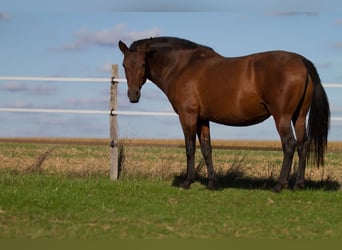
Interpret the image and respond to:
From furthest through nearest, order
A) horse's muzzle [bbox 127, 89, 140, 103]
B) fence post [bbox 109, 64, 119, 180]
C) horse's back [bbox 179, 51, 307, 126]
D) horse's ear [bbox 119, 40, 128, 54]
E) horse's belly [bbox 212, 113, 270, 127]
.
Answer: fence post [bbox 109, 64, 119, 180], horse's ear [bbox 119, 40, 128, 54], horse's muzzle [bbox 127, 89, 140, 103], horse's belly [bbox 212, 113, 270, 127], horse's back [bbox 179, 51, 307, 126]

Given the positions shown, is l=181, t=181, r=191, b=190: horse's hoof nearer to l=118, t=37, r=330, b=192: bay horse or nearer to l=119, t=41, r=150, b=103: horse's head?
l=118, t=37, r=330, b=192: bay horse

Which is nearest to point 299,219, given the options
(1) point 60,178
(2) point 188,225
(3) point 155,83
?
(2) point 188,225

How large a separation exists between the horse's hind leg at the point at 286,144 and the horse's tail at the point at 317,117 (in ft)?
1.55

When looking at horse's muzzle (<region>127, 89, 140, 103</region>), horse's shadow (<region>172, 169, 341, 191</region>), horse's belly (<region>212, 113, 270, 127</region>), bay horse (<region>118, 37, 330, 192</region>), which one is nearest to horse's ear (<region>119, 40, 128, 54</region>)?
bay horse (<region>118, 37, 330, 192</region>)

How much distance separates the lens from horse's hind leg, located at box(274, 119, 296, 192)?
8125mm

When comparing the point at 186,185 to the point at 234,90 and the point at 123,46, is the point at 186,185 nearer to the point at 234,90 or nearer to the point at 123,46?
the point at 234,90

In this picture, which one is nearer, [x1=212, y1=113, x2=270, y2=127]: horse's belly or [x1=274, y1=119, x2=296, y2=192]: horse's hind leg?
[x1=274, y1=119, x2=296, y2=192]: horse's hind leg

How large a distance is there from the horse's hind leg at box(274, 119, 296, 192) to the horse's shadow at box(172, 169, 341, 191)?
50cm

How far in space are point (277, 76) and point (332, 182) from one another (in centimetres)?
237

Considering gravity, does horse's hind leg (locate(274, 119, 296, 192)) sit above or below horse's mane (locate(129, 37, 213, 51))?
below

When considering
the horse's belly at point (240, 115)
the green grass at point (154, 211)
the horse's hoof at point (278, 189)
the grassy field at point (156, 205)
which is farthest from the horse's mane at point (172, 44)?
the horse's hoof at point (278, 189)

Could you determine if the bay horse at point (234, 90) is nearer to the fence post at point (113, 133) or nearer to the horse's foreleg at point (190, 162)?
the horse's foreleg at point (190, 162)

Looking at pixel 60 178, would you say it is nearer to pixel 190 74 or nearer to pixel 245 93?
pixel 190 74

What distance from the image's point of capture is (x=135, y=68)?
8.90 meters
